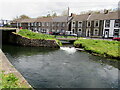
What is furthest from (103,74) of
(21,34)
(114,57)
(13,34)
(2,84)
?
(13,34)

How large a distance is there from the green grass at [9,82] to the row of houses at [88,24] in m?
32.7

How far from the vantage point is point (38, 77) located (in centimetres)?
1086

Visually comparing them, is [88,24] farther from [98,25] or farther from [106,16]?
[106,16]

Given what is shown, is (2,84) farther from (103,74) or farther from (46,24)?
(46,24)

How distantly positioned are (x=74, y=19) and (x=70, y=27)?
3.84 meters

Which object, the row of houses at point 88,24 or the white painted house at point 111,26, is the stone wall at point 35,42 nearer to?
the row of houses at point 88,24

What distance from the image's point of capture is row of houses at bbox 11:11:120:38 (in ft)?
130

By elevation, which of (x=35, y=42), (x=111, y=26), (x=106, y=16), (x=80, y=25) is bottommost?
(x=35, y=42)

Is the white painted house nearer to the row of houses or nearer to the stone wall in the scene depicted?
the row of houses

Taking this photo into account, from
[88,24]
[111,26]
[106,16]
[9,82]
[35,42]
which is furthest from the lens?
[88,24]

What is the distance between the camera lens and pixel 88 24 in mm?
46188

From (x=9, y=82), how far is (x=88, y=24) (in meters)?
42.5

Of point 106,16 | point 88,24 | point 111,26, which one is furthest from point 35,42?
point 106,16

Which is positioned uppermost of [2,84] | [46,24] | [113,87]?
[46,24]
